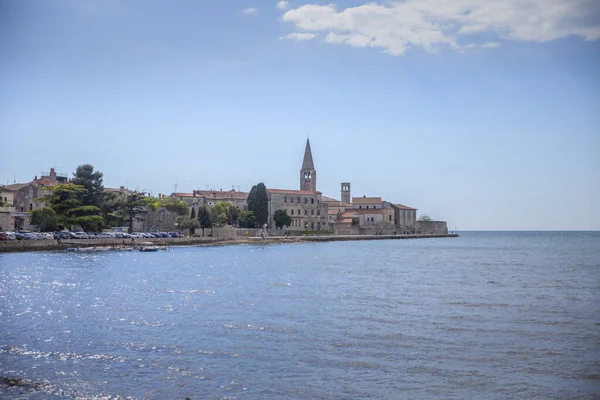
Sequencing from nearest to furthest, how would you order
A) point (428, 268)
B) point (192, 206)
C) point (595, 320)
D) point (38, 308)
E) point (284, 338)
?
point (284, 338) < point (595, 320) < point (38, 308) < point (428, 268) < point (192, 206)

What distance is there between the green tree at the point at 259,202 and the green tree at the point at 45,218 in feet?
124

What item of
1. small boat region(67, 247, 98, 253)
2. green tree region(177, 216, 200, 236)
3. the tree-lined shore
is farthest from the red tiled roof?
small boat region(67, 247, 98, 253)

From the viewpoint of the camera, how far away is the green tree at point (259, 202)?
342 feet

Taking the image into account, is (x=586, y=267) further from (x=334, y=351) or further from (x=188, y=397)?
(x=188, y=397)

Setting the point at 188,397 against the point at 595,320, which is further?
the point at 595,320

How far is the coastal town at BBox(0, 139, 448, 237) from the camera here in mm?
82500

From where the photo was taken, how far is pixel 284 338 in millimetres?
17922

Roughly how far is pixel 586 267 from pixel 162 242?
5225 centimetres

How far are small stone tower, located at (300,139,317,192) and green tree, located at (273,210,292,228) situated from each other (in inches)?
793

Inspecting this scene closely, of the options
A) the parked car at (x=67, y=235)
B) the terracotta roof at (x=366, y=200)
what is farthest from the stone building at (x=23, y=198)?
the terracotta roof at (x=366, y=200)

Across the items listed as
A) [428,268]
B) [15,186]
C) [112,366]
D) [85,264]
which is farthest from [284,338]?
[15,186]

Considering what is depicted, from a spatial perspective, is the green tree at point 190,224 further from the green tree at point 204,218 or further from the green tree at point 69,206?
the green tree at point 69,206

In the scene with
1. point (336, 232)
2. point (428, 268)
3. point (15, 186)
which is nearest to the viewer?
point (428, 268)

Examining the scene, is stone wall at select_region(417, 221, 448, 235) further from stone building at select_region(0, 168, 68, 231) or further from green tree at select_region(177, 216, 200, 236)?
stone building at select_region(0, 168, 68, 231)
